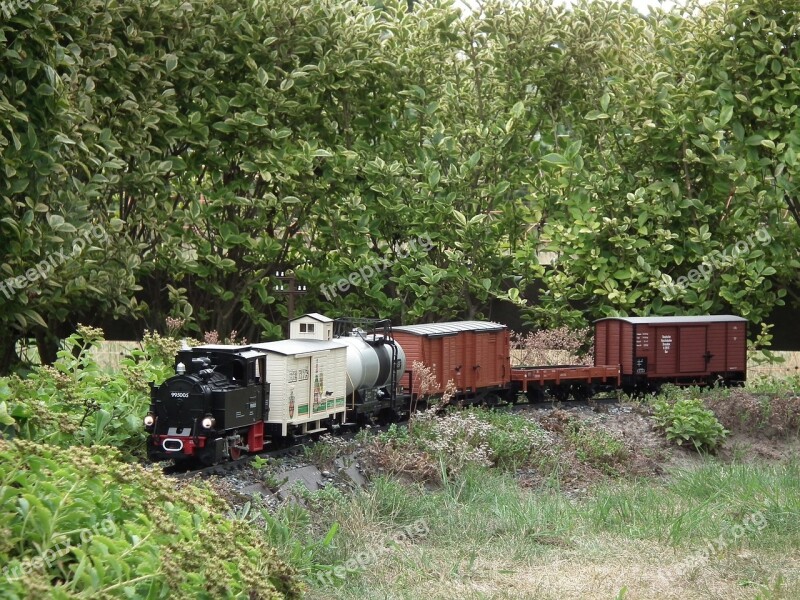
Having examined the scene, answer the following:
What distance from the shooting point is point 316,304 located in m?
19.4

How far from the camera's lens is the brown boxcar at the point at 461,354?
15281 millimetres

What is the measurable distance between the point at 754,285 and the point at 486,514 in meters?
10.7

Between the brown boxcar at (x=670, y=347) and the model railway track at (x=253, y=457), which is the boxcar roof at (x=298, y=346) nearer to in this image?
the model railway track at (x=253, y=457)

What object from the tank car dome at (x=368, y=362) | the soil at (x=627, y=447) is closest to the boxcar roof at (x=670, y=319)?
the soil at (x=627, y=447)

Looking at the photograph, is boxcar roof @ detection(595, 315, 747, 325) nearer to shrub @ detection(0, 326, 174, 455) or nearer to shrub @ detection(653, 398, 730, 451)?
shrub @ detection(653, 398, 730, 451)

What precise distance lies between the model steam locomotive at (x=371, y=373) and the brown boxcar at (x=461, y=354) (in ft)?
0.06

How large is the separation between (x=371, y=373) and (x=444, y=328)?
240cm

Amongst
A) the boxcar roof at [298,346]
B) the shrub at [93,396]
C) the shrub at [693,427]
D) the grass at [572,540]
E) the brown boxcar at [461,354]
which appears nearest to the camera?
the grass at [572,540]

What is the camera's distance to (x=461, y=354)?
52.6 ft

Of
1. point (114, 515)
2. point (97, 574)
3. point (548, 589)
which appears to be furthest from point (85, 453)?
point (548, 589)

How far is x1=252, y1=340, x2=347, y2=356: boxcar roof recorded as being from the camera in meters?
11.9

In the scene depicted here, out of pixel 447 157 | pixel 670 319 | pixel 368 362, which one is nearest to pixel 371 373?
pixel 368 362

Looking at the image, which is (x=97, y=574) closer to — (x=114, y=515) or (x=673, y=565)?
(x=114, y=515)

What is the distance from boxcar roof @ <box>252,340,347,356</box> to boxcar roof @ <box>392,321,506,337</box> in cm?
211
